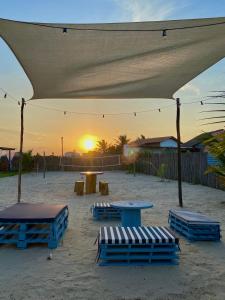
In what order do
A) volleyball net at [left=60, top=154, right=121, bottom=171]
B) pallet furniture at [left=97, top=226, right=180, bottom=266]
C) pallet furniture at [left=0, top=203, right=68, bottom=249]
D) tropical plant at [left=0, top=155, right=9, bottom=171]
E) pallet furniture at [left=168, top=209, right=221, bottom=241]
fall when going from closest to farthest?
pallet furniture at [left=97, top=226, right=180, bottom=266] < pallet furniture at [left=0, top=203, right=68, bottom=249] < pallet furniture at [left=168, top=209, right=221, bottom=241] < volleyball net at [left=60, top=154, right=121, bottom=171] < tropical plant at [left=0, top=155, right=9, bottom=171]

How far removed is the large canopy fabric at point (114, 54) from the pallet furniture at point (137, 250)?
10.2 ft

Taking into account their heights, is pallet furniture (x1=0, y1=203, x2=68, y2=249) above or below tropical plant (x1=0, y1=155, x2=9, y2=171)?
below

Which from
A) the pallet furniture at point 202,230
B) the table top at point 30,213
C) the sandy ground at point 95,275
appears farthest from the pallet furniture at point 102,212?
→ the pallet furniture at point 202,230

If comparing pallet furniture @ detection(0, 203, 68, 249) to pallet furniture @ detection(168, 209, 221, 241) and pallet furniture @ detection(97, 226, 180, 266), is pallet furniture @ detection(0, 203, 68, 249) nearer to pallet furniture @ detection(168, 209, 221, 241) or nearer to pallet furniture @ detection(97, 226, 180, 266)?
pallet furniture @ detection(97, 226, 180, 266)

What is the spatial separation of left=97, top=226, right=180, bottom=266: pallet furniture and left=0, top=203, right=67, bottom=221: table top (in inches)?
51.4

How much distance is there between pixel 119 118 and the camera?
1972 centimetres

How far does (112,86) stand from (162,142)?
32.7 m

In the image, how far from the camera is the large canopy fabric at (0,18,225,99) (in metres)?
4.63

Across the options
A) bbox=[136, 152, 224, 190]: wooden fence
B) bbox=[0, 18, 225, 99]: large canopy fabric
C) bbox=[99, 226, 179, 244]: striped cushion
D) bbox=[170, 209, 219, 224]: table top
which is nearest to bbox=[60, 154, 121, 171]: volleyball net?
bbox=[136, 152, 224, 190]: wooden fence

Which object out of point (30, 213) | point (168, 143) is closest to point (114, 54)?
point (30, 213)

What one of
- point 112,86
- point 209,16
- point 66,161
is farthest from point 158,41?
point 66,161

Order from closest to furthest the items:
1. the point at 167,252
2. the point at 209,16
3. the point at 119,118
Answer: the point at 209,16, the point at 167,252, the point at 119,118

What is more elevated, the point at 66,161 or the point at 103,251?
the point at 66,161

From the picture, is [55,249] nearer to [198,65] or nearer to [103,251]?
[103,251]
